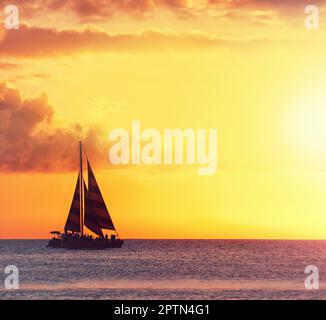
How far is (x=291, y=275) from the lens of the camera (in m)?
89.2

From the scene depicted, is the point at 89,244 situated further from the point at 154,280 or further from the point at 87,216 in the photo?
the point at 154,280

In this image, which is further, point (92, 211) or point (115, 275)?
point (92, 211)

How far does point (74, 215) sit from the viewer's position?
10431 centimetres

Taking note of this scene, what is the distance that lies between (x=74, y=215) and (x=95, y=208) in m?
3.24

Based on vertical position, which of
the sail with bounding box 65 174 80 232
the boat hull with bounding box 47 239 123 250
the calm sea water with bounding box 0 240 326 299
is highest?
the sail with bounding box 65 174 80 232

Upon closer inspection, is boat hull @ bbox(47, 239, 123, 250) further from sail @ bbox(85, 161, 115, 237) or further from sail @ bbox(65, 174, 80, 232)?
sail @ bbox(85, 161, 115, 237)

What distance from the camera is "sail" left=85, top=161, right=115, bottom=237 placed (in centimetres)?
10148

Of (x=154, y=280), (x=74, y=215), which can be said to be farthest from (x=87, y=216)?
(x=154, y=280)

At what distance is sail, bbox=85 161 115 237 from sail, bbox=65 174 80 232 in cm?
99

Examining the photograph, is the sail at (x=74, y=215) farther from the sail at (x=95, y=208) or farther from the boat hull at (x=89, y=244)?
the boat hull at (x=89, y=244)

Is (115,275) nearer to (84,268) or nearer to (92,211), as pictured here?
(84,268)
